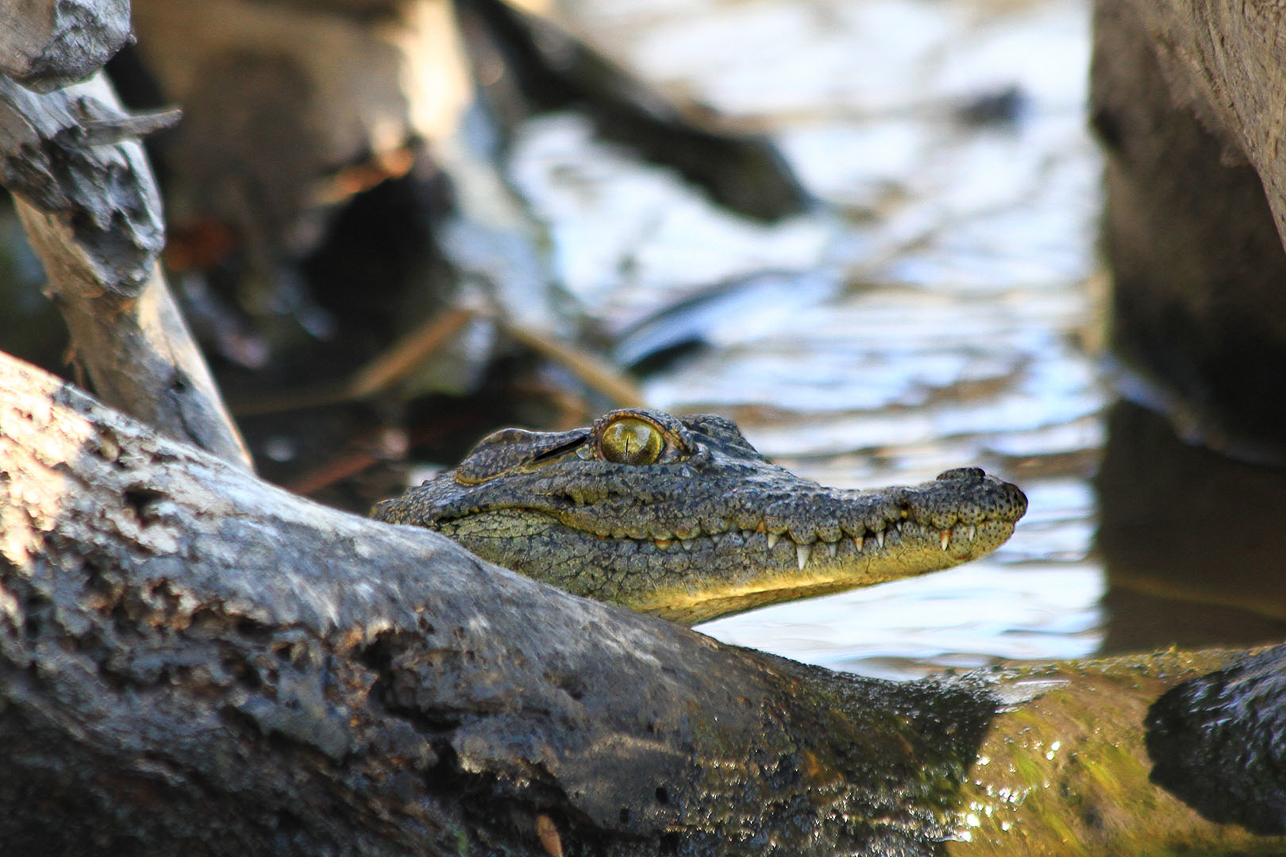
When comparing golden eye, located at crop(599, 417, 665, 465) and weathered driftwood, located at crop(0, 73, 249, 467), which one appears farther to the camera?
golden eye, located at crop(599, 417, 665, 465)

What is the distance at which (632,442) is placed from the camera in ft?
9.02

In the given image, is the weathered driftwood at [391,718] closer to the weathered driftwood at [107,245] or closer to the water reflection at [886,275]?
the weathered driftwood at [107,245]

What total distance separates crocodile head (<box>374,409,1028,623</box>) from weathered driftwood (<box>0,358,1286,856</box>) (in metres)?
0.22

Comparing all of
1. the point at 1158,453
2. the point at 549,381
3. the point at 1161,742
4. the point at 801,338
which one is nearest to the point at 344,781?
the point at 1161,742

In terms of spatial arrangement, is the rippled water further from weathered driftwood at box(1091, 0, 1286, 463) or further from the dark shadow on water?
weathered driftwood at box(1091, 0, 1286, 463)

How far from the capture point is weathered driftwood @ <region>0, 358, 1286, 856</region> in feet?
5.95

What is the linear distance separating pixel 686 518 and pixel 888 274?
5427 mm

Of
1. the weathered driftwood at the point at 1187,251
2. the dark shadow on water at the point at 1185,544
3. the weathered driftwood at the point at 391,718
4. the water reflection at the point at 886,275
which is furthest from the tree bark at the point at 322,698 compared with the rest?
the weathered driftwood at the point at 1187,251

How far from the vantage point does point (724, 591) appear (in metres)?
2.62

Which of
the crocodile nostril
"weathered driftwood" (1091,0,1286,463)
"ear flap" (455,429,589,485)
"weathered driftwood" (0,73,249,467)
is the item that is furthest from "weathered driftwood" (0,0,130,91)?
"weathered driftwood" (1091,0,1286,463)

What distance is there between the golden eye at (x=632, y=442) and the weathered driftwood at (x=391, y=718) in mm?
441

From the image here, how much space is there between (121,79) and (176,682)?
275 inches

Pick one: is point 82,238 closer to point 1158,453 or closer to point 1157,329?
point 1158,453

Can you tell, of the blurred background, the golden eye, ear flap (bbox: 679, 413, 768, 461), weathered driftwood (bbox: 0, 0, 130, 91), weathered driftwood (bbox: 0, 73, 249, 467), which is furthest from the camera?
the blurred background
